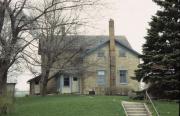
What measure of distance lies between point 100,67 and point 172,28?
23.8 meters

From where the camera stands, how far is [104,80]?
5966 cm

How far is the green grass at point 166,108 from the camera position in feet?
105

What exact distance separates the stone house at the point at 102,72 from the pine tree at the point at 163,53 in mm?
20332

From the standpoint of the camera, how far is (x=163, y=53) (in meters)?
37.3

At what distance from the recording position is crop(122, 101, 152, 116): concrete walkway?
107ft

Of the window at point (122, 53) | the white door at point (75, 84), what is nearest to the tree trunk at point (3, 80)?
the white door at point (75, 84)

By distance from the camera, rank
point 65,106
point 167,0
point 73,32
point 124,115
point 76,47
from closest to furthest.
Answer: point 124,115 < point 65,106 < point 167,0 < point 73,32 < point 76,47

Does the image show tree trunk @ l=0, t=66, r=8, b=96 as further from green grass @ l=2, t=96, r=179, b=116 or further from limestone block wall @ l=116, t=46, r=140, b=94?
limestone block wall @ l=116, t=46, r=140, b=94

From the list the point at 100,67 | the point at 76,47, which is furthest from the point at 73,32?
the point at 100,67

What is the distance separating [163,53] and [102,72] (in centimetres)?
2311

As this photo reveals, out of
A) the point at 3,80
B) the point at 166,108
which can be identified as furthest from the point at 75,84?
the point at 166,108

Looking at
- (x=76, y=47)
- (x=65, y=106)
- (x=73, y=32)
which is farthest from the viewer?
(x=76, y=47)

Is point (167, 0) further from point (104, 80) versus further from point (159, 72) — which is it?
point (104, 80)

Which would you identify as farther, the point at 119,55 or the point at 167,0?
the point at 119,55
